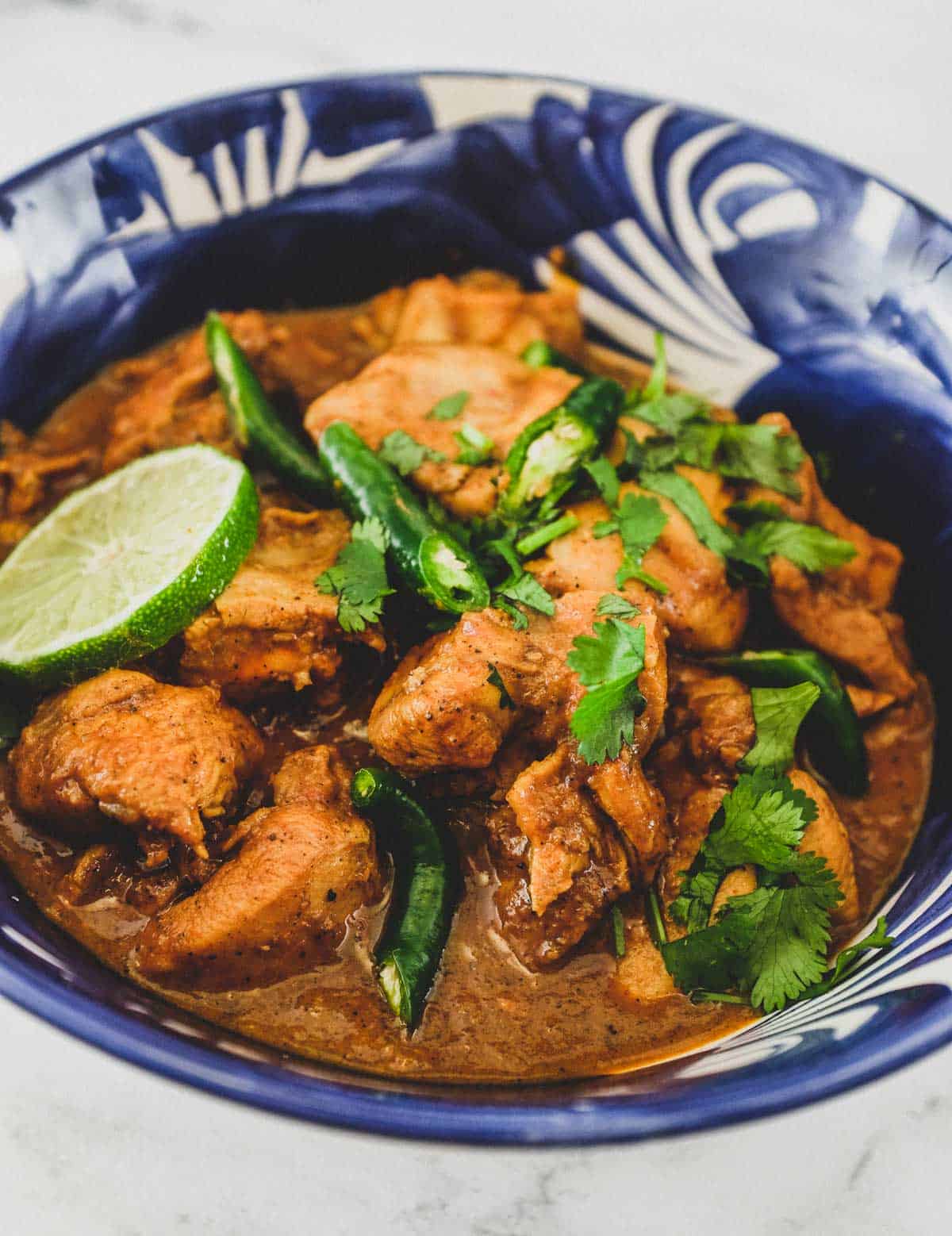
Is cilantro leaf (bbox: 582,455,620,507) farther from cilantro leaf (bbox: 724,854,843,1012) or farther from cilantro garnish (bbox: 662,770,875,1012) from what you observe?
cilantro leaf (bbox: 724,854,843,1012)

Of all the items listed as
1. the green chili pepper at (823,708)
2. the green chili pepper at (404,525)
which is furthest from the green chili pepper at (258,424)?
the green chili pepper at (823,708)

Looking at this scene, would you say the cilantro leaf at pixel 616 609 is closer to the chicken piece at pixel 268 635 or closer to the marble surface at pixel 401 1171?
the chicken piece at pixel 268 635

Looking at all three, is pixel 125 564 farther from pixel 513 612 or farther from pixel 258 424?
pixel 513 612

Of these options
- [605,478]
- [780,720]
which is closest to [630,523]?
[605,478]

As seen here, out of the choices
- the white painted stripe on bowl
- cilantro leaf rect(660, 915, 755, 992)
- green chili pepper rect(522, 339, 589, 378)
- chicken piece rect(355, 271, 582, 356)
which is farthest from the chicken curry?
the white painted stripe on bowl

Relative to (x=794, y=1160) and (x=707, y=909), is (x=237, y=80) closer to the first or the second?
(x=707, y=909)

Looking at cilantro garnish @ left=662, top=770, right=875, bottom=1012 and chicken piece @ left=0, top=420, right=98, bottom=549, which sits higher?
chicken piece @ left=0, top=420, right=98, bottom=549
